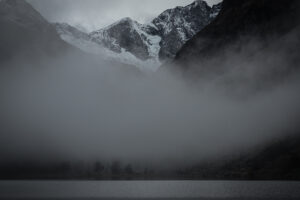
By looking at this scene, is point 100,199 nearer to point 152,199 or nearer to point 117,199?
point 117,199

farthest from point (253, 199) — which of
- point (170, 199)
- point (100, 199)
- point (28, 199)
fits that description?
point (28, 199)

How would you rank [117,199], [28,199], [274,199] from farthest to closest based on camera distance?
1. [117,199]
2. [28,199]
3. [274,199]

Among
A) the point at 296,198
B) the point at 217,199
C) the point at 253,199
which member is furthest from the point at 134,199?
the point at 296,198

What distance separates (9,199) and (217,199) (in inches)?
2757

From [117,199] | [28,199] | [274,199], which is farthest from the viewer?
[117,199]

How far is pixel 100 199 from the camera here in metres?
151

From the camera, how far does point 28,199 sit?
5625 inches

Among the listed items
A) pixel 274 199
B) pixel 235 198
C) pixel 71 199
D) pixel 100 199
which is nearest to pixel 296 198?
pixel 274 199

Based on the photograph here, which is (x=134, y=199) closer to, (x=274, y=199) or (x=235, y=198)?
(x=235, y=198)

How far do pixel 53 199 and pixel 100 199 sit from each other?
16.5 metres

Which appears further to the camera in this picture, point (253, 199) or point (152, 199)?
point (152, 199)

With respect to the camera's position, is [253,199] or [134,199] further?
[134,199]

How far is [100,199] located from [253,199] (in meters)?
53.5

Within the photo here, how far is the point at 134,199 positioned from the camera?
153500 millimetres
